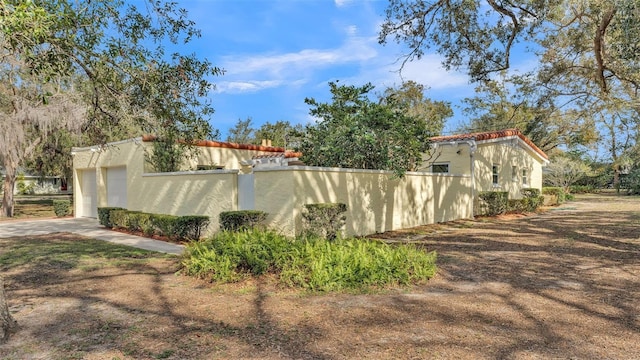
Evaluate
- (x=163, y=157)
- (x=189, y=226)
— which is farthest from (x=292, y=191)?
(x=163, y=157)

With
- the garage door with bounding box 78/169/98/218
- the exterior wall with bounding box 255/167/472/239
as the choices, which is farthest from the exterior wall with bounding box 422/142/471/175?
the garage door with bounding box 78/169/98/218

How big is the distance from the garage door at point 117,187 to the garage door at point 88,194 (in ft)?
5.18

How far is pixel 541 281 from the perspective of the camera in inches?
242

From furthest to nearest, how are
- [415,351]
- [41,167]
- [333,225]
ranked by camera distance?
1. [41,167]
2. [333,225]
3. [415,351]

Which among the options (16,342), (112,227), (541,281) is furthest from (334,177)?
(112,227)

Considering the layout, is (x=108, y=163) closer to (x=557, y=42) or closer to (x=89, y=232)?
(x=89, y=232)

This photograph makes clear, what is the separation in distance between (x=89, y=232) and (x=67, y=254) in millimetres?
4824

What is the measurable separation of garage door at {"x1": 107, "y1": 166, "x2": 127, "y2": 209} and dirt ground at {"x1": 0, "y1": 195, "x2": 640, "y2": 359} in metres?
8.62

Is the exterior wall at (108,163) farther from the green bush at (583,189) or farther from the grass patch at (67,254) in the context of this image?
the green bush at (583,189)

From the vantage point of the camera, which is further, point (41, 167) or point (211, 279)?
point (41, 167)

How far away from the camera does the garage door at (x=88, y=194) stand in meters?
17.7

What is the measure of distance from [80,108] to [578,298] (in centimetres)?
1633

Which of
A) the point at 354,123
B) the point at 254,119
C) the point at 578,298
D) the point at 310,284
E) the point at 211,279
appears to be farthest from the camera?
the point at 254,119

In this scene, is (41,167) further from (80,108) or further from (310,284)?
(310,284)
